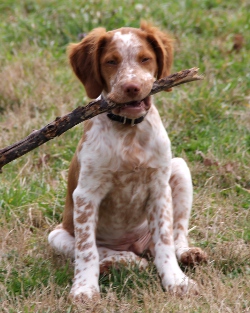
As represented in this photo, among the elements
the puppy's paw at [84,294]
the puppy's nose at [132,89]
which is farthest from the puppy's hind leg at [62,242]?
the puppy's nose at [132,89]

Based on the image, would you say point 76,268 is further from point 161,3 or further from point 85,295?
point 161,3

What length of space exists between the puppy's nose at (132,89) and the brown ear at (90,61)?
0.44 meters

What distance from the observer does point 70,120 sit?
165 inches

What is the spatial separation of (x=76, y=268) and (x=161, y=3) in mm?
5156

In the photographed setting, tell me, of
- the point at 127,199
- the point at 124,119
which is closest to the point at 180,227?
the point at 127,199

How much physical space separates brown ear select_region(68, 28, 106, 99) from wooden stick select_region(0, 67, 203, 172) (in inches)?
13.7

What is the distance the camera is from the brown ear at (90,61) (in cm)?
460

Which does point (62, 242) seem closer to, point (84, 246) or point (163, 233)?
point (84, 246)

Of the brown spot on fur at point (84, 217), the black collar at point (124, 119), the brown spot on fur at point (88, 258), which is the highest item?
the black collar at point (124, 119)

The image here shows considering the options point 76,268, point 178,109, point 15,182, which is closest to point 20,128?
point 15,182

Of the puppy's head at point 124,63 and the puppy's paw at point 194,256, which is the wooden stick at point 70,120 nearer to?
the puppy's head at point 124,63

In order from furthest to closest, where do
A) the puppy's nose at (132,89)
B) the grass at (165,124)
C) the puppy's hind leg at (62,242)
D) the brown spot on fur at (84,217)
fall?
the puppy's hind leg at (62,242)
the brown spot on fur at (84,217)
the grass at (165,124)
the puppy's nose at (132,89)

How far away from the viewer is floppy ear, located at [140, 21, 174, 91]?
4.62 m

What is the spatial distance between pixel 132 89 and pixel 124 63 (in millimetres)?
307
